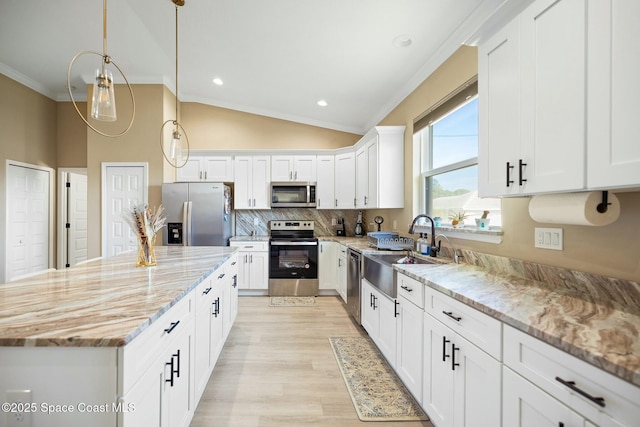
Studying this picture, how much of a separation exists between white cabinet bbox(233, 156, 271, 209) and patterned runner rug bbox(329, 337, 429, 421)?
2.64 metres

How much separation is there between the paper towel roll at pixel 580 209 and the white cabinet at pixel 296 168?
3543mm

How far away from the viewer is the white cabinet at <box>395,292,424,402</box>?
167 centimetres

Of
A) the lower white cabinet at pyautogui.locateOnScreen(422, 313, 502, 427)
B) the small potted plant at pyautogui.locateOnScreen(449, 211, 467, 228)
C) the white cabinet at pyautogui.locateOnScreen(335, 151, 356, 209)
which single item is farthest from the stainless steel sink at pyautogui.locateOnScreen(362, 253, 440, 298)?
the white cabinet at pyautogui.locateOnScreen(335, 151, 356, 209)

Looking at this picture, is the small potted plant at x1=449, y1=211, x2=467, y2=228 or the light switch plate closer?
the light switch plate

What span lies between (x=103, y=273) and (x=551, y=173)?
2450 mm

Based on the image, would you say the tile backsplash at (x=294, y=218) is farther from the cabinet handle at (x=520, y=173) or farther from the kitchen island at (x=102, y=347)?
the cabinet handle at (x=520, y=173)

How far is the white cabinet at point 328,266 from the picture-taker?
424 centimetres

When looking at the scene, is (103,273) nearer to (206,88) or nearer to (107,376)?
(107,376)

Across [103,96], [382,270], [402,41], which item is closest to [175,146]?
[103,96]

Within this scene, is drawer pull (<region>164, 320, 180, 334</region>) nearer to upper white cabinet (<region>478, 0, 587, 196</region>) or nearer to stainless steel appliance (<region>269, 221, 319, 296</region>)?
upper white cabinet (<region>478, 0, 587, 196</region>)

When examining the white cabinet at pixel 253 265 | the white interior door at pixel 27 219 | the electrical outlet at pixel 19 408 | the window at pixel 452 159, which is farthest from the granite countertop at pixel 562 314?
the white interior door at pixel 27 219

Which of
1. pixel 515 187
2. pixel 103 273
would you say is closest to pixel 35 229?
pixel 103 273

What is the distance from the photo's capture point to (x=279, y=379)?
209cm

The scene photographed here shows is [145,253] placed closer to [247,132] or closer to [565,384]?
[565,384]
